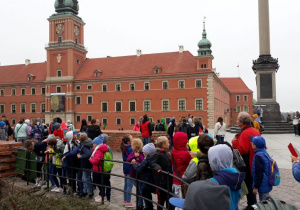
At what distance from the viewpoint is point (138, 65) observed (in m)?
47.9

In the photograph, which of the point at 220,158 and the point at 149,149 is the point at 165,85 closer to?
the point at 149,149

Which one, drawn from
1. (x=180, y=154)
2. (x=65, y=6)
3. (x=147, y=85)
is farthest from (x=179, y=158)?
(x=65, y=6)

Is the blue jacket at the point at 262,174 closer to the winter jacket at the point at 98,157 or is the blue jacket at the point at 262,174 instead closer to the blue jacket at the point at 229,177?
the blue jacket at the point at 229,177

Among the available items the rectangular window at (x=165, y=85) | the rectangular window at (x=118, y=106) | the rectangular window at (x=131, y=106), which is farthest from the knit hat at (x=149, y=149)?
the rectangular window at (x=118, y=106)

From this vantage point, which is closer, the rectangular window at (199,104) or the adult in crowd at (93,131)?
the adult in crowd at (93,131)

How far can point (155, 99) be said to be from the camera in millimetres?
44188

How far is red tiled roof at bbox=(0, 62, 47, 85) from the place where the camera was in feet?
178

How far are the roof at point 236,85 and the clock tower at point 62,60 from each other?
3950 centimetres

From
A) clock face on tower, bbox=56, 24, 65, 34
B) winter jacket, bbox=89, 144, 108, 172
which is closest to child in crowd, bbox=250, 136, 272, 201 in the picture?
winter jacket, bbox=89, 144, 108, 172

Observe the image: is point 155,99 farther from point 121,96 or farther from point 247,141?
point 247,141

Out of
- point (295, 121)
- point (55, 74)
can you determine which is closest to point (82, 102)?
point (55, 74)

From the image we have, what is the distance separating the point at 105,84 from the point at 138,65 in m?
6.72

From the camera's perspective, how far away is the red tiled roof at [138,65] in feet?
145

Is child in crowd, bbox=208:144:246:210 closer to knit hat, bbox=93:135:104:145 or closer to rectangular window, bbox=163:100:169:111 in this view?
knit hat, bbox=93:135:104:145
